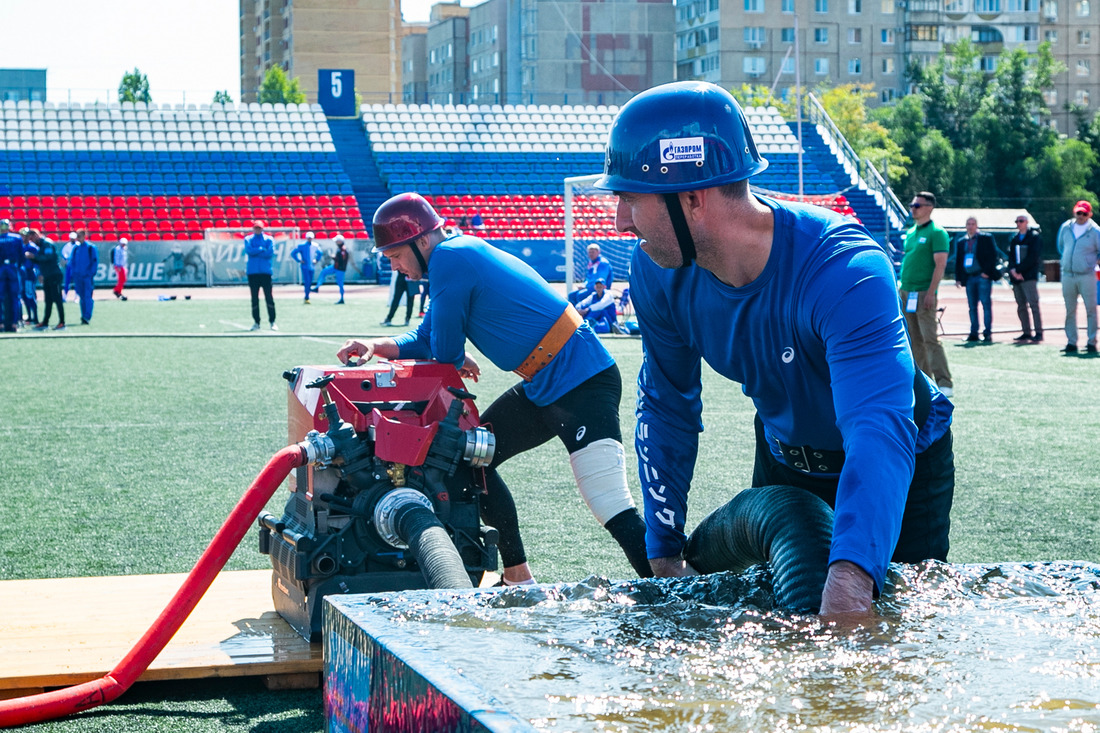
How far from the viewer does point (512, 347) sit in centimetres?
466

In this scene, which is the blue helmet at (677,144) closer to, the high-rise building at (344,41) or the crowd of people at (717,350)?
the crowd of people at (717,350)

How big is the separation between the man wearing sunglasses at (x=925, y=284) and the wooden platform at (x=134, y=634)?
336 inches

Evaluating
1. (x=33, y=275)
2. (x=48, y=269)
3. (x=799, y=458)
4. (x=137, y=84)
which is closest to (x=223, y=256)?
(x=33, y=275)

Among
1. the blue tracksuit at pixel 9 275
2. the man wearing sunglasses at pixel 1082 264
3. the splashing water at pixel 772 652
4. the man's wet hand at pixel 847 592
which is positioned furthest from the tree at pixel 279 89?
the man's wet hand at pixel 847 592

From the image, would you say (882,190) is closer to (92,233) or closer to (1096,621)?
(92,233)

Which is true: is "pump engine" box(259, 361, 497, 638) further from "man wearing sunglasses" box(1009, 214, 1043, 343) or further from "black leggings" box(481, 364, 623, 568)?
"man wearing sunglasses" box(1009, 214, 1043, 343)

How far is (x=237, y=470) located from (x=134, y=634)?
152 inches

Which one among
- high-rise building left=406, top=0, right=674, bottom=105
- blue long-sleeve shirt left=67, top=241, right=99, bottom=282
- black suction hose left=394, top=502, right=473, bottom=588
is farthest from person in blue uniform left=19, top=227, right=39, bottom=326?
high-rise building left=406, top=0, right=674, bottom=105

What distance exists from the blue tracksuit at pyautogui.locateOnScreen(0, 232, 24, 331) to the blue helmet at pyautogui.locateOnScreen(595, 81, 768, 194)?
20.3 m

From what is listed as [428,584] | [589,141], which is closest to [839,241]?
[428,584]

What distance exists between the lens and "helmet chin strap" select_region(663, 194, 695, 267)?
2561mm

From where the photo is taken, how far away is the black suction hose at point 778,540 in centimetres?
224

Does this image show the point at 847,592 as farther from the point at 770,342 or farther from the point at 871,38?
the point at 871,38

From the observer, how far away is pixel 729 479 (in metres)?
7.47
